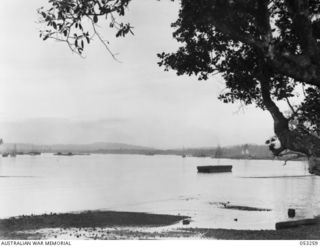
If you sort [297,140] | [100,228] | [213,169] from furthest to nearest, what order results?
[213,169] < [100,228] < [297,140]

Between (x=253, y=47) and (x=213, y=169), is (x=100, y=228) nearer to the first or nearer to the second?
(x=253, y=47)

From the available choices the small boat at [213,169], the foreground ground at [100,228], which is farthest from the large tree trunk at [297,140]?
the small boat at [213,169]

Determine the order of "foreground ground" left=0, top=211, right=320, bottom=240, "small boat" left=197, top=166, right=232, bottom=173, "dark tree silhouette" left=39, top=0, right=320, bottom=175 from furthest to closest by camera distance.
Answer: "small boat" left=197, top=166, right=232, bottom=173, "foreground ground" left=0, top=211, right=320, bottom=240, "dark tree silhouette" left=39, top=0, right=320, bottom=175

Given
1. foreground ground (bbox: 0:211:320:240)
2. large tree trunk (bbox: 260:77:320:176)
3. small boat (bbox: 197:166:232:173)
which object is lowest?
small boat (bbox: 197:166:232:173)

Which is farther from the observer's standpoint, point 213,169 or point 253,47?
point 213,169

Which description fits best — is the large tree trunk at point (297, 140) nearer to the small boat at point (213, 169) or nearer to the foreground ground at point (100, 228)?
the foreground ground at point (100, 228)

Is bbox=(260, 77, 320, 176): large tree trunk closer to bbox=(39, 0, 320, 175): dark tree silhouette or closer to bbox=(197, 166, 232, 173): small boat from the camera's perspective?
bbox=(39, 0, 320, 175): dark tree silhouette

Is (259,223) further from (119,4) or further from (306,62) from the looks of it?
(119,4)

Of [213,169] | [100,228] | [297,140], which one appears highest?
[297,140]

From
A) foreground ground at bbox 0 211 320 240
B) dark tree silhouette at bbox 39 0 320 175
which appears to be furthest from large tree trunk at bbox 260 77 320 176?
foreground ground at bbox 0 211 320 240

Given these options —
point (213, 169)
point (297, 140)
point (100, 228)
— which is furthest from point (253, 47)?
point (213, 169)

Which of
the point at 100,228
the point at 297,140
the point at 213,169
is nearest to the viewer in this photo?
the point at 297,140

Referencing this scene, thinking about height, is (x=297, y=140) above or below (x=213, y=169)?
above
